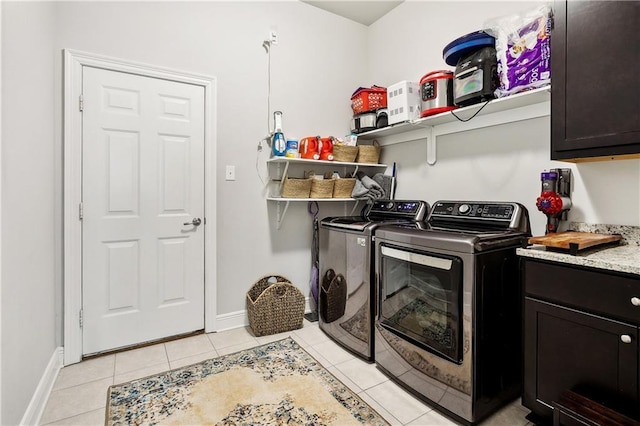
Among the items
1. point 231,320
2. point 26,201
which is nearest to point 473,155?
point 231,320

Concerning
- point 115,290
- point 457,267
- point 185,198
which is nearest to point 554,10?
point 457,267

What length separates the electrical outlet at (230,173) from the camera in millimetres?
2686

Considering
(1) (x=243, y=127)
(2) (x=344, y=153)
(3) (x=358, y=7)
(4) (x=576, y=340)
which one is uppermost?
(3) (x=358, y=7)

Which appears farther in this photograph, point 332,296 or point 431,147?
point 431,147

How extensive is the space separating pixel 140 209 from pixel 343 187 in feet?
5.47

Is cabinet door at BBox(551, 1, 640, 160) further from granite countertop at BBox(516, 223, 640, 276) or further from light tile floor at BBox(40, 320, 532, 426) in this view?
light tile floor at BBox(40, 320, 532, 426)

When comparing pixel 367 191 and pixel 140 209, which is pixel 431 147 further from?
pixel 140 209

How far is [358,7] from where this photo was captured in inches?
122

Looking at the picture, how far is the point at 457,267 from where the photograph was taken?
5.29ft

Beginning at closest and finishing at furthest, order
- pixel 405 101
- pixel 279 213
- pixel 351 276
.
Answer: pixel 351 276 < pixel 405 101 < pixel 279 213

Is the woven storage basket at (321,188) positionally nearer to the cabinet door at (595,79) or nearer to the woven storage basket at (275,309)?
the woven storage basket at (275,309)

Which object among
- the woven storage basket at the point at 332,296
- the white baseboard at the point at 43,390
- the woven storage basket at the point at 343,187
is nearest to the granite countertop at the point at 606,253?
the woven storage basket at the point at 332,296

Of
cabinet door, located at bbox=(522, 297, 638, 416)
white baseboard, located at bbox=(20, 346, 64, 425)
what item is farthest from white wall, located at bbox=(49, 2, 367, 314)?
cabinet door, located at bbox=(522, 297, 638, 416)

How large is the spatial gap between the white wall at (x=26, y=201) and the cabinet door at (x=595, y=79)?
97.5 inches
